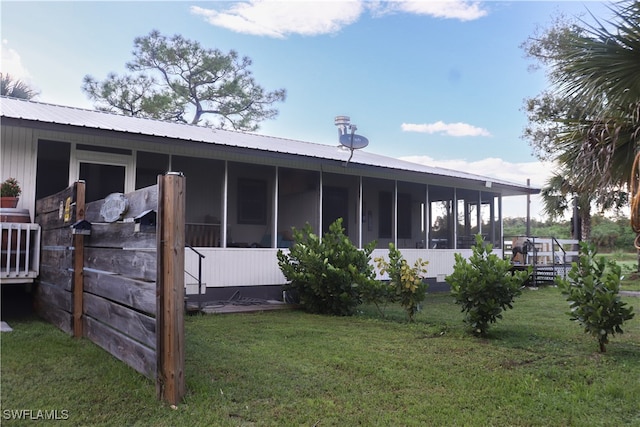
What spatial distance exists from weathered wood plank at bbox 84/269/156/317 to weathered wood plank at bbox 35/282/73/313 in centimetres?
44

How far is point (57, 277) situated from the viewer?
18.3ft

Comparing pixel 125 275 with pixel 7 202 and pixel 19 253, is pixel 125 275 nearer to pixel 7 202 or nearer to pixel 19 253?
pixel 19 253

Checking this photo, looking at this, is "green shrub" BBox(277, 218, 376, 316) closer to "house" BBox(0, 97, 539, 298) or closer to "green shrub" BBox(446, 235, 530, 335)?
"house" BBox(0, 97, 539, 298)

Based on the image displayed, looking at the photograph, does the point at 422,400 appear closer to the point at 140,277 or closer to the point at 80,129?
the point at 140,277

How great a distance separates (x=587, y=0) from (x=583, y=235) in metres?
14.1

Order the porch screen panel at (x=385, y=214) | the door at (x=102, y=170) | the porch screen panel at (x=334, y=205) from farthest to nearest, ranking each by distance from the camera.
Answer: the porch screen panel at (x=385, y=214), the porch screen panel at (x=334, y=205), the door at (x=102, y=170)

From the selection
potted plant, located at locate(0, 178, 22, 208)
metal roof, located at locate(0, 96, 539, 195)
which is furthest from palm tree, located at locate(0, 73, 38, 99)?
potted plant, located at locate(0, 178, 22, 208)

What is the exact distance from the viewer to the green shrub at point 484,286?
17.9 ft

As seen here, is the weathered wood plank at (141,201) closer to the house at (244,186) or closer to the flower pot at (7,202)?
the flower pot at (7,202)

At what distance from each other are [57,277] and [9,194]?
168cm

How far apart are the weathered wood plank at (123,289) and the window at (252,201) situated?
5.62 meters

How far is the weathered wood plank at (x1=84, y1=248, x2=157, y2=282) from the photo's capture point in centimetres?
355

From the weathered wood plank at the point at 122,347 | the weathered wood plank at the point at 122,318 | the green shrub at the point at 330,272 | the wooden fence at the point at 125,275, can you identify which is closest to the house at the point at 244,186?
the green shrub at the point at 330,272

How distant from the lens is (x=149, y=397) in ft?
11.0
